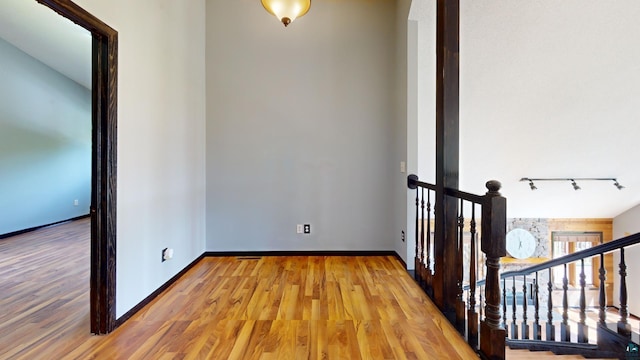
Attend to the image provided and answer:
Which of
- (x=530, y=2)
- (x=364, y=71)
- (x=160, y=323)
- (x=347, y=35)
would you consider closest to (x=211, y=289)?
(x=160, y=323)

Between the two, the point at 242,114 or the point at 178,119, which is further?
the point at 242,114

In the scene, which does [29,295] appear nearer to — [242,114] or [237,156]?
[237,156]

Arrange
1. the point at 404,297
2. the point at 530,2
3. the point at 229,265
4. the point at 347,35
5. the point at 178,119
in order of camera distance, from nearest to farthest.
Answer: the point at 404,297, the point at 530,2, the point at 178,119, the point at 229,265, the point at 347,35

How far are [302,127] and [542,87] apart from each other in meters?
2.62

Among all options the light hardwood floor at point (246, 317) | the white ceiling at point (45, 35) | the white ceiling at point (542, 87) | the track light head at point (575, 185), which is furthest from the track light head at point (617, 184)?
the white ceiling at point (45, 35)

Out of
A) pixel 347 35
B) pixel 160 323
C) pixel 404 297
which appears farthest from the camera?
pixel 347 35

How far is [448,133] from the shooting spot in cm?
206

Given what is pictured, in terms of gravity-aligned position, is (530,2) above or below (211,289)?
above

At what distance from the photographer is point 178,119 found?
277 cm

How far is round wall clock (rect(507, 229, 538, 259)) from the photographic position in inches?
211

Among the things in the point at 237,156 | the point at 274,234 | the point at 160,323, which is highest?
the point at 237,156

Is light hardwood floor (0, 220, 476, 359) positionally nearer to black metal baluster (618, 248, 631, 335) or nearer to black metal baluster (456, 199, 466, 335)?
black metal baluster (456, 199, 466, 335)

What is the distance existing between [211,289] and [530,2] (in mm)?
3681

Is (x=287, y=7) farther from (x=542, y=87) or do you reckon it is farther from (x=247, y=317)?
(x=542, y=87)
